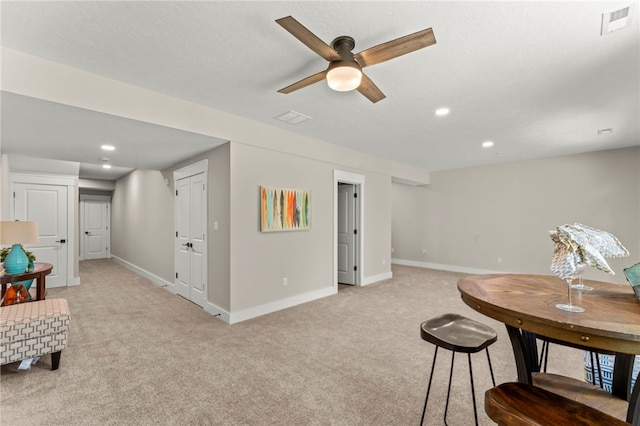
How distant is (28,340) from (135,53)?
2436mm

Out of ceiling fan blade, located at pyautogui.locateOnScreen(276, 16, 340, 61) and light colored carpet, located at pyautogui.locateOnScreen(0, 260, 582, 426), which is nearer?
ceiling fan blade, located at pyautogui.locateOnScreen(276, 16, 340, 61)

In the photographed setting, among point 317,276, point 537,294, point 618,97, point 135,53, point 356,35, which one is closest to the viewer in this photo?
point 537,294

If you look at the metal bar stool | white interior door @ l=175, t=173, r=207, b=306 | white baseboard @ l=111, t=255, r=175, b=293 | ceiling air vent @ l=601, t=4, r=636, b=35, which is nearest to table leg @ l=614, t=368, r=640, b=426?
the metal bar stool

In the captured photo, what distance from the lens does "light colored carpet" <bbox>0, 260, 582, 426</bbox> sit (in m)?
1.96

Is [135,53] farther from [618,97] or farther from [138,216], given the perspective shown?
[138,216]

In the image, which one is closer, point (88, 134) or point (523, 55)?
point (523, 55)

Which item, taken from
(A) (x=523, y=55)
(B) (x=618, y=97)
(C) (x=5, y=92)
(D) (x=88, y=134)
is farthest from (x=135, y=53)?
(B) (x=618, y=97)

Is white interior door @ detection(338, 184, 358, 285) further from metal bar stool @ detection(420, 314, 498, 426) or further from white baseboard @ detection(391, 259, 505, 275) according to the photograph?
metal bar stool @ detection(420, 314, 498, 426)

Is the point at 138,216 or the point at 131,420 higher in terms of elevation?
the point at 138,216

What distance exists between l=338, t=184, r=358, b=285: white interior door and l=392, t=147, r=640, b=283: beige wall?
3021 millimetres

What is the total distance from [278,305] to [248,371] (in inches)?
64.8

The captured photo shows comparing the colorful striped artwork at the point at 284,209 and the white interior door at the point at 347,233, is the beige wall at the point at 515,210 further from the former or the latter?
the colorful striped artwork at the point at 284,209

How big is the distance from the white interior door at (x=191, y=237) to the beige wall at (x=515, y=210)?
5.75 m

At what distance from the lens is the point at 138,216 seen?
680 cm
